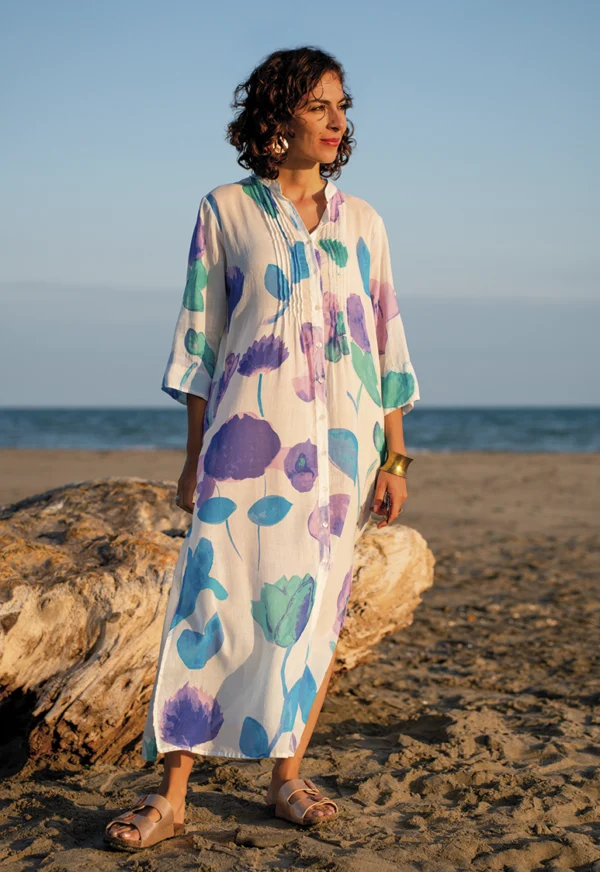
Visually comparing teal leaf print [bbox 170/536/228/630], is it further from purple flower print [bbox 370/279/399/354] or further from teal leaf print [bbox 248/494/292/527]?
purple flower print [bbox 370/279/399/354]

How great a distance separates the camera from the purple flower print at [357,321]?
2586 millimetres

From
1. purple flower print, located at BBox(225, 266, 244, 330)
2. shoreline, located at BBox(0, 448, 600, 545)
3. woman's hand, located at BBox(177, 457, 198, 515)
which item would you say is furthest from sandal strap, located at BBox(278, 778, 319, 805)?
shoreline, located at BBox(0, 448, 600, 545)

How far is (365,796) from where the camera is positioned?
9.09 ft

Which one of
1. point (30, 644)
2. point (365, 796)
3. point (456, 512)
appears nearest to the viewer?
point (365, 796)

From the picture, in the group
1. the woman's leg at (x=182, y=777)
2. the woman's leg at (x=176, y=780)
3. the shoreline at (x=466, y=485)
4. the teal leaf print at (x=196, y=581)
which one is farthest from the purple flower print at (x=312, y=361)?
the shoreline at (x=466, y=485)

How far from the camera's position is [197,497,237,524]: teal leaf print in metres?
2.42

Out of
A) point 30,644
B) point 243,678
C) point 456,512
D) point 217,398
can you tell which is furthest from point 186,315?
point 456,512

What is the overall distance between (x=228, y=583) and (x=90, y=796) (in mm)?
901

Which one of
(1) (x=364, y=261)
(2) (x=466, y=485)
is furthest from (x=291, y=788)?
(2) (x=466, y=485)

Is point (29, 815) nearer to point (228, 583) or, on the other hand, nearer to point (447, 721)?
point (228, 583)

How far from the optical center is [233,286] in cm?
258

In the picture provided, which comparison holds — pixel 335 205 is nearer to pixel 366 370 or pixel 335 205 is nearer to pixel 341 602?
pixel 366 370

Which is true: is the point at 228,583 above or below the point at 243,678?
above

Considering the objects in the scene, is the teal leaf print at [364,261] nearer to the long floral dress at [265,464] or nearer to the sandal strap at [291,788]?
the long floral dress at [265,464]
